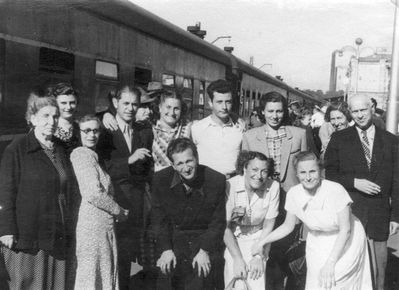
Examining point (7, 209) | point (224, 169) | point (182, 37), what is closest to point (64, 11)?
point (224, 169)

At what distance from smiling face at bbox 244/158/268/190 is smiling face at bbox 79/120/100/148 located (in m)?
1.12

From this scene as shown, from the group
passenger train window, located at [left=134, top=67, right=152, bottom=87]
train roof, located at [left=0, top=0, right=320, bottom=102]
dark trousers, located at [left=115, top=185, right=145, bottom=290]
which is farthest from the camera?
passenger train window, located at [left=134, top=67, right=152, bottom=87]

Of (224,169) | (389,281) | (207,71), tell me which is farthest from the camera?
(207,71)

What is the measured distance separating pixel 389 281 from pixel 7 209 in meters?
3.79

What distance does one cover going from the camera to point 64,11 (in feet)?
16.2

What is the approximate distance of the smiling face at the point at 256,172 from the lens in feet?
13.1

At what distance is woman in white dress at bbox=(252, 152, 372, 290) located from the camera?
3.77 metres

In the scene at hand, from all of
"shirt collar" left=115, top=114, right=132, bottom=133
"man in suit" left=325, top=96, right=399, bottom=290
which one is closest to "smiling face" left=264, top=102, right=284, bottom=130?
"man in suit" left=325, top=96, right=399, bottom=290

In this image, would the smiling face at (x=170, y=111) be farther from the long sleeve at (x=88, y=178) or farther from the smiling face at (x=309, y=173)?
the smiling face at (x=309, y=173)

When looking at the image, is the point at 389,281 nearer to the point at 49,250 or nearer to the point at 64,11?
the point at 49,250

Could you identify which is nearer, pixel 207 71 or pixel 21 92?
pixel 21 92

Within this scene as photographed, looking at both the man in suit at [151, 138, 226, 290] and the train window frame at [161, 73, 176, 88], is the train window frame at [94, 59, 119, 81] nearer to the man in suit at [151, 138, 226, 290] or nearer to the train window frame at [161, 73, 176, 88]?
the train window frame at [161, 73, 176, 88]

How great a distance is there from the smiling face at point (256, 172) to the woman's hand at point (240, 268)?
53cm

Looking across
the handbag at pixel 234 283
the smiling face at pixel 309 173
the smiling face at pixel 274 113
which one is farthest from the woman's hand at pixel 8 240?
the smiling face at pixel 274 113
